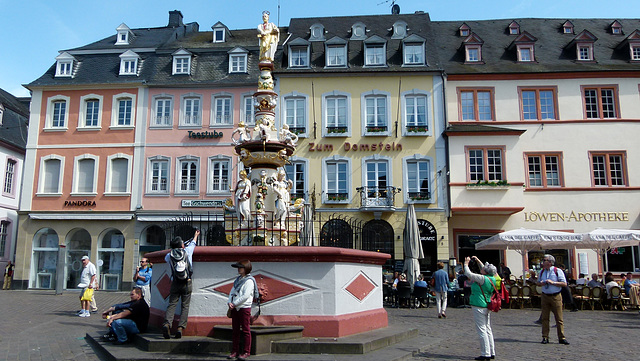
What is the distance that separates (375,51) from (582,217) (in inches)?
536

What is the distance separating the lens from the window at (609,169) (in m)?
A: 27.5

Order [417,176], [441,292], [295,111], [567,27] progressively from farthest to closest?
1. [567,27]
2. [295,111]
3. [417,176]
4. [441,292]

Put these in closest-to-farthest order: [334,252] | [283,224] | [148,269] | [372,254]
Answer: [334,252]
[372,254]
[283,224]
[148,269]

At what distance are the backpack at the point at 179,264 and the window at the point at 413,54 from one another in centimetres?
2274

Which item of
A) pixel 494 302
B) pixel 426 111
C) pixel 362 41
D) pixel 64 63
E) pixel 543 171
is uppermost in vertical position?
pixel 362 41

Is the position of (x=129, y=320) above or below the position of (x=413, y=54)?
below

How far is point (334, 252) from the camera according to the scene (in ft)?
30.0

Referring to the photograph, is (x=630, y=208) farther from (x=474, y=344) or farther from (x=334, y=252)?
(x=334, y=252)

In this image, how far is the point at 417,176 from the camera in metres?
28.1

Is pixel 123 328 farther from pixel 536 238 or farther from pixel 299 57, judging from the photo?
pixel 299 57

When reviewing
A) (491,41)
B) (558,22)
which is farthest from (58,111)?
(558,22)

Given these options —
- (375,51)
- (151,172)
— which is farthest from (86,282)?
(375,51)

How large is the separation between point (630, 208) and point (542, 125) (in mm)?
5869

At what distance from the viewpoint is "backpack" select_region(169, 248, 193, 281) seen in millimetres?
8742
